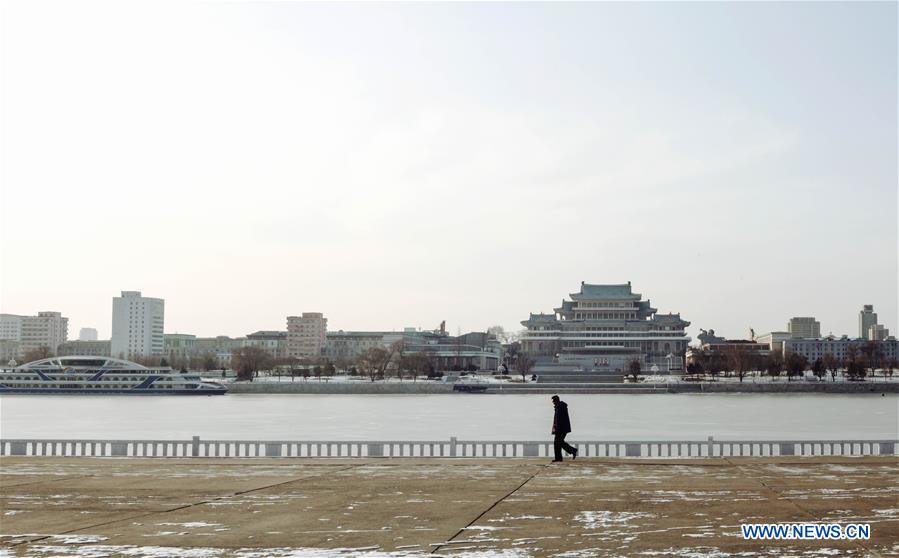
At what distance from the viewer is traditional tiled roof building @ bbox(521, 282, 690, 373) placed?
485 ft

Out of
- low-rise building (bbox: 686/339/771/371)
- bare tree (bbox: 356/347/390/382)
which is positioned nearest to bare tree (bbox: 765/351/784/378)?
low-rise building (bbox: 686/339/771/371)

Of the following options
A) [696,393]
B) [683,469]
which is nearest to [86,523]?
[683,469]

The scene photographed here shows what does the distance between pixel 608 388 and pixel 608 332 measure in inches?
1577

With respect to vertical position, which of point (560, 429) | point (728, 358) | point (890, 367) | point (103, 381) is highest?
point (728, 358)

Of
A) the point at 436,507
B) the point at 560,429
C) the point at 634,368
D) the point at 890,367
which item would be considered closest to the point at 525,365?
the point at 634,368

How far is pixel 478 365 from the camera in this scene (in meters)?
185

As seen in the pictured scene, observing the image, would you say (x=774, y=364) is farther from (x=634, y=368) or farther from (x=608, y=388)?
(x=608, y=388)

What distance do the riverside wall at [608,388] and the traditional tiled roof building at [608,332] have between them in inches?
1038

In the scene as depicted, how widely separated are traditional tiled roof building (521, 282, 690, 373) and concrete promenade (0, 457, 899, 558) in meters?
128

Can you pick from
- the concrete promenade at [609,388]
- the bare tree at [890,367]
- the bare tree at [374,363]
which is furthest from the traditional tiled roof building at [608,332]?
the bare tree at [890,367]

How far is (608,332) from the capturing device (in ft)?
505

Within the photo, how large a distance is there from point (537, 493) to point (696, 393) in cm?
10589

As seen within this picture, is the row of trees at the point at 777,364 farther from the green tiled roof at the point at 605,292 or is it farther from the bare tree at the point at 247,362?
the bare tree at the point at 247,362

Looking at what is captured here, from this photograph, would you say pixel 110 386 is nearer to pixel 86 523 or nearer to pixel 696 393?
pixel 696 393
